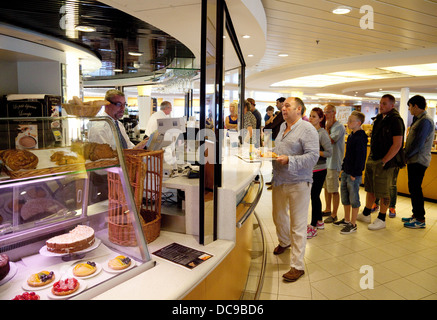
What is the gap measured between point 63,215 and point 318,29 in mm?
4771

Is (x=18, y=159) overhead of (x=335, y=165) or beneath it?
overhead

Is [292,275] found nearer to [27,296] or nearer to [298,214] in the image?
[298,214]

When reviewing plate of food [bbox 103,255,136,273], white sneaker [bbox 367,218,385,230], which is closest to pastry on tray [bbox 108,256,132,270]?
plate of food [bbox 103,255,136,273]

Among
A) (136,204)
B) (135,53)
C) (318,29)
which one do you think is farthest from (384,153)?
(135,53)

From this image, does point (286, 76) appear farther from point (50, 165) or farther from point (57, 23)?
point (50, 165)

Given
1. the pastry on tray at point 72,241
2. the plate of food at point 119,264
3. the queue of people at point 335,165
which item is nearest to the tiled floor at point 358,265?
the queue of people at point 335,165

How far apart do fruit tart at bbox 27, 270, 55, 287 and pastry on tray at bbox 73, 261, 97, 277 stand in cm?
10

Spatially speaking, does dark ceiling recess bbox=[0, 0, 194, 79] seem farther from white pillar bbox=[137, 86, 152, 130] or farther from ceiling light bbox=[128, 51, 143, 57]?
white pillar bbox=[137, 86, 152, 130]

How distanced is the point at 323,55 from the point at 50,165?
7.27 m

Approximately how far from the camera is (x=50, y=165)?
4.48 ft

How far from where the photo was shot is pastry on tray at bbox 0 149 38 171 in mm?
1271

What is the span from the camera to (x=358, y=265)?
3420 millimetres

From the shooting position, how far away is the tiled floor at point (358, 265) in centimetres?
287

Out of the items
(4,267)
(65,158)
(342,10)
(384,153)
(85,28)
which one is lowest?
(4,267)
